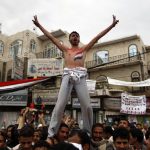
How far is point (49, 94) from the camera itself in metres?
29.5

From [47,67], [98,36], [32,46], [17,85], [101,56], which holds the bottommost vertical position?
[17,85]

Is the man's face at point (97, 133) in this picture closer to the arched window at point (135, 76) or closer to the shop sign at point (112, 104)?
the shop sign at point (112, 104)

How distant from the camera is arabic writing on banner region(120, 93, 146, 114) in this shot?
1911cm

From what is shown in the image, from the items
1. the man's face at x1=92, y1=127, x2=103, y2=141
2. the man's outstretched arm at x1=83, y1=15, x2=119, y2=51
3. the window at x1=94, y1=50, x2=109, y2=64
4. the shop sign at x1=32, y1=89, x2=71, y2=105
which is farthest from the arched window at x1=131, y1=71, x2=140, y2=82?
the man's face at x1=92, y1=127, x2=103, y2=141

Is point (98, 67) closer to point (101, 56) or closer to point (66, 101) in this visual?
point (101, 56)

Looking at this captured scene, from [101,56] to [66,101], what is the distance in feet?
104

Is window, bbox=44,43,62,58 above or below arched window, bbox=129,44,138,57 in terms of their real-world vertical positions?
above

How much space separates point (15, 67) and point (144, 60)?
14.2 metres

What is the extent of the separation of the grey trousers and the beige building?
2067 centimetres

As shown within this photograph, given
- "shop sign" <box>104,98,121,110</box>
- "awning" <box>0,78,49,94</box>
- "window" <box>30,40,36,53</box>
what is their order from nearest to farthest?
1. "awning" <box>0,78,49,94</box>
2. "shop sign" <box>104,98,121,110</box>
3. "window" <box>30,40,36,53</box>

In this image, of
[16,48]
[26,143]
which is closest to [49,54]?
[16,48]

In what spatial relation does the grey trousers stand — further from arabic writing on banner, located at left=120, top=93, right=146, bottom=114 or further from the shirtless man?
arabic writing on banner, located at left=120, top=93, right=146, bottom=114

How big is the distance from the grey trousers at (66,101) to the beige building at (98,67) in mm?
20667

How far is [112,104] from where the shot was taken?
2609 cm
